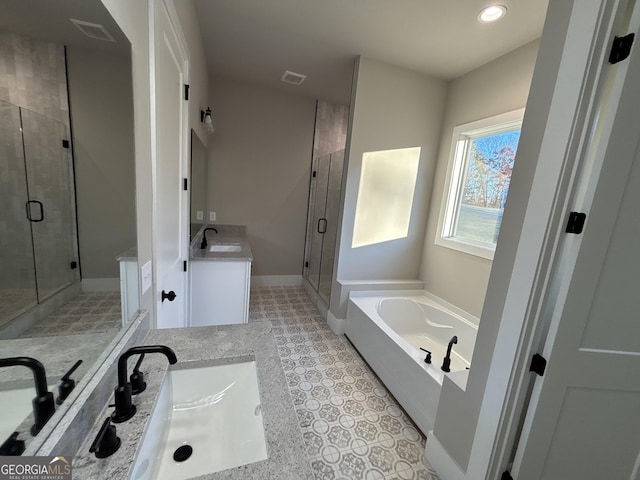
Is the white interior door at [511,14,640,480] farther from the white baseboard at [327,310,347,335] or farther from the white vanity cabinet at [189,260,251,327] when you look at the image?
the white vanity cabinet at [189,260,251,327]

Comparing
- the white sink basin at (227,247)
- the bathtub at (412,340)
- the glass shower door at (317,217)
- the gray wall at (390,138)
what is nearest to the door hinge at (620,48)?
the bathtub at (412,340)

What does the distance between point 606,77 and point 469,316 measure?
82.1 inches

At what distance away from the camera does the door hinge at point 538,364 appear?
41.2 inches

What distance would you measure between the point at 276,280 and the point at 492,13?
3808mm

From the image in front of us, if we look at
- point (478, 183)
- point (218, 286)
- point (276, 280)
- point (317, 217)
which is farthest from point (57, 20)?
point (276, 280)

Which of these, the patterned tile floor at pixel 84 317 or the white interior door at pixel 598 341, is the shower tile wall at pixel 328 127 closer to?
the white interior door at pixel 598 341

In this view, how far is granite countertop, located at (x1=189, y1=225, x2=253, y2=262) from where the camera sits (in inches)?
95.0

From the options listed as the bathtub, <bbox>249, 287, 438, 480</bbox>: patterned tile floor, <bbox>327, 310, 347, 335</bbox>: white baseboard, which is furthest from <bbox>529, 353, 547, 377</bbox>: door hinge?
<bbox>327, 310, 347, 335</bbox>: white baseboard

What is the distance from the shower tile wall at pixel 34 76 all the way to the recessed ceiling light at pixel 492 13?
7.86 ft

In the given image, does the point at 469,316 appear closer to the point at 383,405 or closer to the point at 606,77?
the point at 383,405

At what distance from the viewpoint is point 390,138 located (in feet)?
8.82

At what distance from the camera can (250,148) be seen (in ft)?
12.1

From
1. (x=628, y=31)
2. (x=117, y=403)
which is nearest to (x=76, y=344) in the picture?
(x=117, y=403)

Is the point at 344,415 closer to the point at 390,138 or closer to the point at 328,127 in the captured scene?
the point at 390,138
